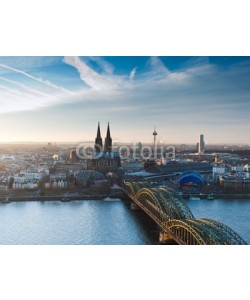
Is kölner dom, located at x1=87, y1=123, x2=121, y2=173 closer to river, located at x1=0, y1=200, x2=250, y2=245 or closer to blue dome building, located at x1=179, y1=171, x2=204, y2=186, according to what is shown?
blue dome building, located at x1=179, y1=171, x2=204, y2=186

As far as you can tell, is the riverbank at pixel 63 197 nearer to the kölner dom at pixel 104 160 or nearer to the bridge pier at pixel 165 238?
the kölner dom at pixel 104 160

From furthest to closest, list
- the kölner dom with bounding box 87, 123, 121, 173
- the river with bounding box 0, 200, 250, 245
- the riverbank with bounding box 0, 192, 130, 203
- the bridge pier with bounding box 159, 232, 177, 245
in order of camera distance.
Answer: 1. the kölner dom with bounding box 87, 123, 121, 173
2. the riverbank with bounding box 0, 192, 130, 203
3. the river with bounding box 0, 200, 250, 245
4. the bridge pier with bounding box 159, 232, 177, 245

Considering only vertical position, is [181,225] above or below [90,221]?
above

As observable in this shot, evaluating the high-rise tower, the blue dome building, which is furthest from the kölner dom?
the high-rise tower

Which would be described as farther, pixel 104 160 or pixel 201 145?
pixel 104 160

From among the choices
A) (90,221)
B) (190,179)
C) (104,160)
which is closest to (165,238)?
(90,221)

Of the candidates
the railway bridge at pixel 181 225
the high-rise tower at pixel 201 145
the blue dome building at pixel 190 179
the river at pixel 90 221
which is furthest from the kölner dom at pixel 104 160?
the railway bridge at pixel 181 225

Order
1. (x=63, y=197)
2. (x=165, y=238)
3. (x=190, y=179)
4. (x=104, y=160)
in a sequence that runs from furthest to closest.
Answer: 1. (x=104, y=160)
2. (x=190, y=179)
3. (x=63, y=197)
4. (x=165, y=238)

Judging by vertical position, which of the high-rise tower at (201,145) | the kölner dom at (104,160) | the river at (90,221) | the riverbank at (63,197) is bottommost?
the river at (90,221)

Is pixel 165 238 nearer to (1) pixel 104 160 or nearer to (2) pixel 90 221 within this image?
(2) pixel 90 221

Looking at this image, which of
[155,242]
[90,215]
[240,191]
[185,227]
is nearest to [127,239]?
[155,242]

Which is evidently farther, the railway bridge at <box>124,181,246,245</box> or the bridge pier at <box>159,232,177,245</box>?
the bridge pier at <box>159,232,177,245</box>
